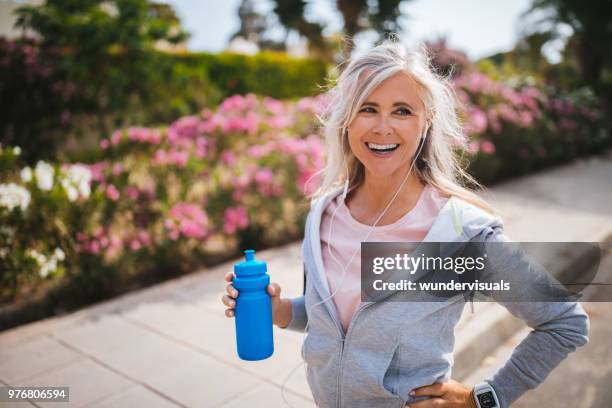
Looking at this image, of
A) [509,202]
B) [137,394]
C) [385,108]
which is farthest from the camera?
[509,202]

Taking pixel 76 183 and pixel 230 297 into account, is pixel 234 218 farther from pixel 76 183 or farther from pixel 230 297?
pixel 230 297

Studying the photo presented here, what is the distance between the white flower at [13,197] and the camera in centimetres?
357

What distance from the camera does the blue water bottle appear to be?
1.60m

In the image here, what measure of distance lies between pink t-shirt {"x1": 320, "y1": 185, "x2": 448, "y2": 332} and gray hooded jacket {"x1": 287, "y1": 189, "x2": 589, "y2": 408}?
2.4 inches

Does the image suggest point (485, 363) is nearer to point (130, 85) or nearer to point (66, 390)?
point (66, 390)

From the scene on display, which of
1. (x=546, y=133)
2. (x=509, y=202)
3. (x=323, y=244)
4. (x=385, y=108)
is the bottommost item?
(x=509, y=202)

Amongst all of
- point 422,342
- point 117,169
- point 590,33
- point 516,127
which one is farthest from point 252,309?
point 590,33

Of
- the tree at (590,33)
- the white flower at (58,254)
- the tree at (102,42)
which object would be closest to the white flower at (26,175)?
the white flower at (58,254)

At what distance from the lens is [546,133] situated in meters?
10.3

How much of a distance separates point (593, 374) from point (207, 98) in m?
9.45

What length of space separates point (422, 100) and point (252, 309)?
3.12 ft

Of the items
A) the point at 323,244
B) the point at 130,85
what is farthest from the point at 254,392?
the point at 130,85

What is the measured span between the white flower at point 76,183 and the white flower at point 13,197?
12.4 inches

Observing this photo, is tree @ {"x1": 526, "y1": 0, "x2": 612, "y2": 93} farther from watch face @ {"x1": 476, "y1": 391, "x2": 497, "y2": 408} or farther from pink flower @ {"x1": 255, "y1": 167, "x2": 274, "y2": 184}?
watch face @ {"x1": 476, "y1": 391, "x2": 497, "y2": 408}
